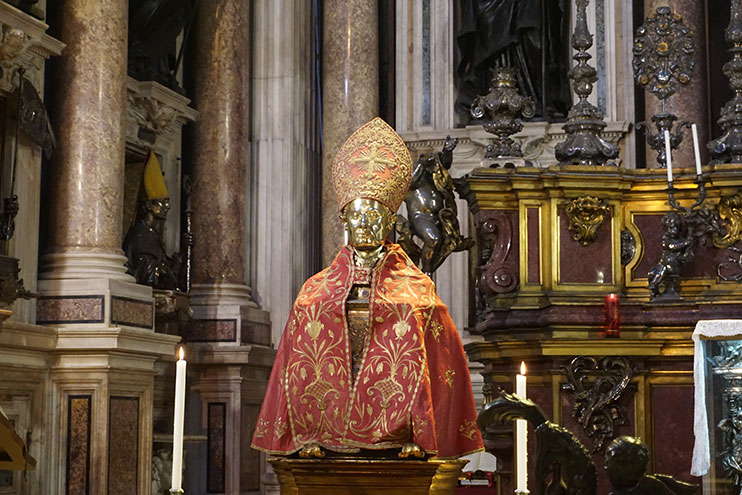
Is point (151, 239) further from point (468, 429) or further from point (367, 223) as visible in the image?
point (468, 429)

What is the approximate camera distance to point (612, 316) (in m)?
8.78

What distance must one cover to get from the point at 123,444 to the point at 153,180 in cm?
313

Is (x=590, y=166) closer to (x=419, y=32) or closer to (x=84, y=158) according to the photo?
(x=84, y=158)

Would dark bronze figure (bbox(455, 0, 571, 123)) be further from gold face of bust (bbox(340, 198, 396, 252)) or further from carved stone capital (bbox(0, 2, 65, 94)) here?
gold face of bust (bbox(340, 198, 396, 252))

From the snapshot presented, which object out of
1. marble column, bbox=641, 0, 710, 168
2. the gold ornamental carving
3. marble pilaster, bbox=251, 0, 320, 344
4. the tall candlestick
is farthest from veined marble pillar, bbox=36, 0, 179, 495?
the tall candlestick

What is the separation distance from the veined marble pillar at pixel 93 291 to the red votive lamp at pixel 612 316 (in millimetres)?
4273

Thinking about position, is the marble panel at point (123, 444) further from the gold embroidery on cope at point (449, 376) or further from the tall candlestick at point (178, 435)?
the tall candlestick at point (178, 435)

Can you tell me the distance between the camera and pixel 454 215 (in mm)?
11234

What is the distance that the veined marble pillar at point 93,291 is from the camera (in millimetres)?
11117

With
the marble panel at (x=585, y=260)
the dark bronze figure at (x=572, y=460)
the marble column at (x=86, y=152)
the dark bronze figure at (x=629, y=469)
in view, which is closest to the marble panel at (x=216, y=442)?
the marble column at (x=86, y=152)

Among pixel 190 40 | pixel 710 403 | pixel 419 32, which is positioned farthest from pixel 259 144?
pixel 710 403

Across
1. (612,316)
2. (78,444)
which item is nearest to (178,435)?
(612,316)

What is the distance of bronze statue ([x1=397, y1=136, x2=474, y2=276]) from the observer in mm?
10953

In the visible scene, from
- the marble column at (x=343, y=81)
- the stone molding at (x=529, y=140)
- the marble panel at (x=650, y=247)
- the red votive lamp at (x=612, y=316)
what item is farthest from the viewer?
the stone molding at (x=529, y=140)
